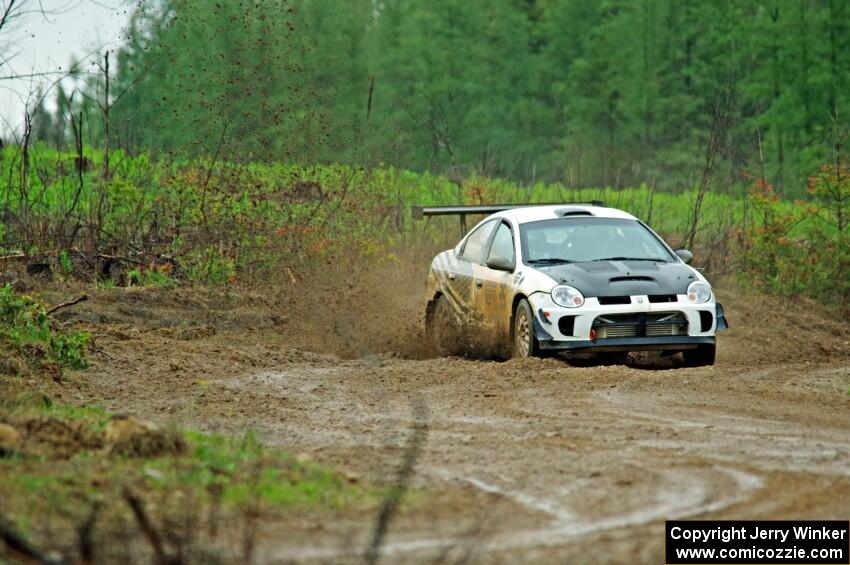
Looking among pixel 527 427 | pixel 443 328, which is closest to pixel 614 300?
pixel 443 328

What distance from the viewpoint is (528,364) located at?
42.2 feet

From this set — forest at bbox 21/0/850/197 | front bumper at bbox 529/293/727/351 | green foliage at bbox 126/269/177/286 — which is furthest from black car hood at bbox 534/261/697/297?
forest at bbox 21/0/850/197

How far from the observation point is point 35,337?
12.9 metres

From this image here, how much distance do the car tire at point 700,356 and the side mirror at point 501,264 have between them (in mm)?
1966

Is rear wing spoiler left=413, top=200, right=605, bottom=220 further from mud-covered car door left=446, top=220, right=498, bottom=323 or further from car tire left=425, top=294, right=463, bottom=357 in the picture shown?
car tire left=425, top=294, right=463, bottom=357

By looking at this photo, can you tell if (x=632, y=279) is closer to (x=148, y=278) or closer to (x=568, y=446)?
(x=568, y=446)

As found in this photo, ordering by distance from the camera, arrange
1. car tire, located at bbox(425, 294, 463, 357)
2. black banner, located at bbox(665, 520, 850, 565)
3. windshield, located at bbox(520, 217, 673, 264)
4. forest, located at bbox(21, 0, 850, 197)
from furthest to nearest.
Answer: forest, located at bbox(21, 0, 850, 197) → car tire, located at bbox(425, 294, 463, 357) → windshield, located at bbox(520, 217, 673, 264) → black banner, located at bbox(665, 520, 850, 565)

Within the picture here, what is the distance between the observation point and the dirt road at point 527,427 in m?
6.18

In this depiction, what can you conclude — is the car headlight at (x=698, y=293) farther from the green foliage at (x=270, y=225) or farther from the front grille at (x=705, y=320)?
the green foliage at (x=270, y=225)

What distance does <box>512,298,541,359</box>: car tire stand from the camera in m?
13.2

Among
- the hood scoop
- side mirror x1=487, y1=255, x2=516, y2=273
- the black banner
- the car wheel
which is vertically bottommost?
the car wheel

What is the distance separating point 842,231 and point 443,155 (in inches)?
1496

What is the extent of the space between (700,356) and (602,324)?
1213mm

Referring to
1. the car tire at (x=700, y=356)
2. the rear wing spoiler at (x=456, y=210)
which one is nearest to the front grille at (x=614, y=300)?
the car tire at (x=700, y=356)
